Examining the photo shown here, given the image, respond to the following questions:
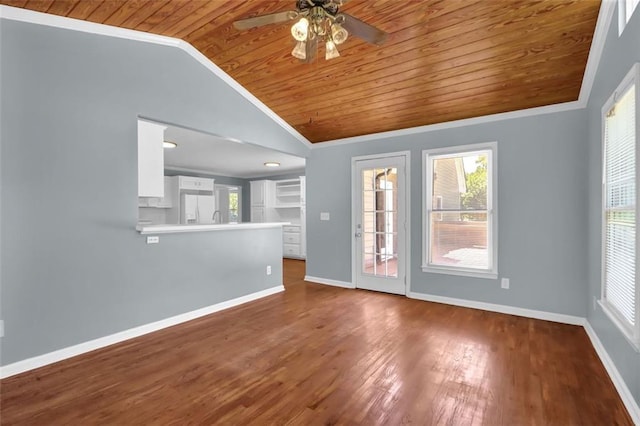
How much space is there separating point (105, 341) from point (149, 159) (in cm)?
189

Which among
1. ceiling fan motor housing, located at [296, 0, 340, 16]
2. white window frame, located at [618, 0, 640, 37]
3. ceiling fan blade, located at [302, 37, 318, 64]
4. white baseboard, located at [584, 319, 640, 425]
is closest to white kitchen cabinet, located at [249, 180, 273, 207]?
ceiling fan blade, located at [302, 37, 318, 64]

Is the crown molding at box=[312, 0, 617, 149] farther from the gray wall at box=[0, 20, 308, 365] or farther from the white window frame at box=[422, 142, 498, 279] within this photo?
the gray wall at box=[0, 20, 308, 365]

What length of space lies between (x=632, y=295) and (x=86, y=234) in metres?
4.18

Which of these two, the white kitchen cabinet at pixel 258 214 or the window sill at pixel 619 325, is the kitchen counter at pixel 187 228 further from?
the white kitchen cabinet at pixel 258 214

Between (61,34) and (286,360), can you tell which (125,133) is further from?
A: (286,360)

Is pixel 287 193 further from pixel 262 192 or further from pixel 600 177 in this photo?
pixel 600 177

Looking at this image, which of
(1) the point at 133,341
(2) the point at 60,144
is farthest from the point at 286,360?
(2) the point at 60,144

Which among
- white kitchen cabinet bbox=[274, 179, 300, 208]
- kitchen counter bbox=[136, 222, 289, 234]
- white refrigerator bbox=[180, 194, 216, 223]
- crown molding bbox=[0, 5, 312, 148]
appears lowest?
kitchen counter bbox=[136, 222, 289, 234]

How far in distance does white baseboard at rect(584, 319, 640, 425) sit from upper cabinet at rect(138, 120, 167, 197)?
14.2 ft

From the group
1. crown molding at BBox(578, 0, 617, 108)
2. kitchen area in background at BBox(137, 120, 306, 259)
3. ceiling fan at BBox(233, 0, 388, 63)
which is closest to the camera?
ceiling fan at BBox(233, 0, 388, 63)

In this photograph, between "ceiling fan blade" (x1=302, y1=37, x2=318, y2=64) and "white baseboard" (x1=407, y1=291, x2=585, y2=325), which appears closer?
"ceiling fan blade" (x1=302, y1=37, x2=318, y2=64)

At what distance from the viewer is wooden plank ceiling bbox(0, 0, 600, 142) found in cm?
256

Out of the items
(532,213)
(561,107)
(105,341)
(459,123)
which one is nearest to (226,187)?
(105,341)

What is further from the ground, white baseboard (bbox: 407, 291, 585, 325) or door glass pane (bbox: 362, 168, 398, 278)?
door glass pane (bbox: 362, 168, 398, 278)
